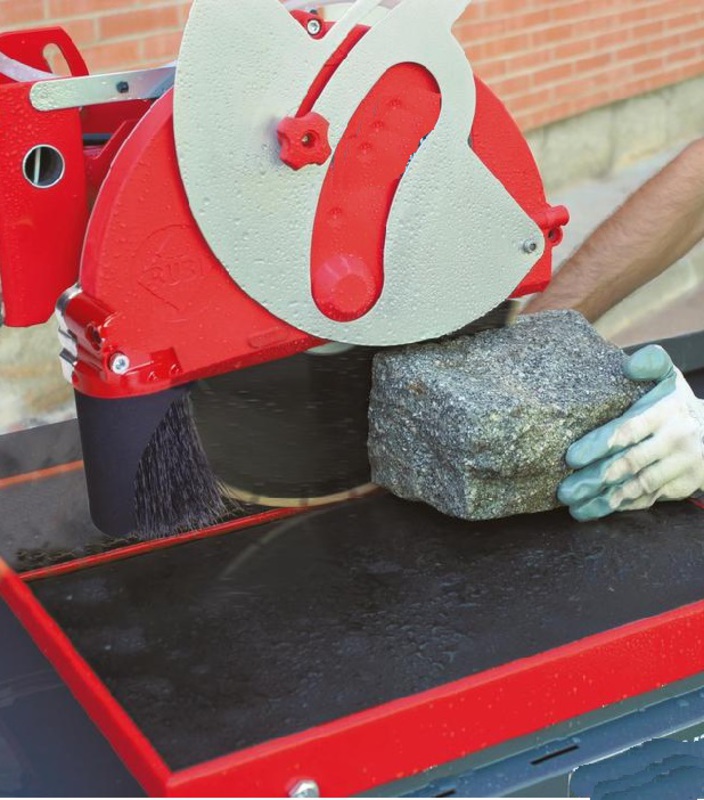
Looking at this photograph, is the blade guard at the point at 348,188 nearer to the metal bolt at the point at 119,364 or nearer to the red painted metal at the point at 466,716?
the metal bolt at the point at 119,364

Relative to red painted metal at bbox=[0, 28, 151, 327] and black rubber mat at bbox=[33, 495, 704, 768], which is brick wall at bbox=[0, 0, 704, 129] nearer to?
red painted metal at bbox=[0, 28, 151, 327]

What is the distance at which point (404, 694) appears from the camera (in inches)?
49.2

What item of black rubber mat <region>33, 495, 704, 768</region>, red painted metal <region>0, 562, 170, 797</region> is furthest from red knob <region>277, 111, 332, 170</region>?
red painted metal <region>0, 562, 170, 797</region>

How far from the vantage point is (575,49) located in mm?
2908

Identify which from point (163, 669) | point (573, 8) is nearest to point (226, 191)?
point (163, 669)

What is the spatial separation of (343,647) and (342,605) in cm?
8

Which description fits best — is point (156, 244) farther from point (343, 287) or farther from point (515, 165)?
point (515, 165)

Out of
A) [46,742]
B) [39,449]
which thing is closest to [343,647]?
[46,742]

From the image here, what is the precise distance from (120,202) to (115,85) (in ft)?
0.45

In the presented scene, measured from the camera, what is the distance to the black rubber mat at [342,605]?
49.5 inches

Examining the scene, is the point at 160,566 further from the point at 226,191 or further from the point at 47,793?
the point at 226,191

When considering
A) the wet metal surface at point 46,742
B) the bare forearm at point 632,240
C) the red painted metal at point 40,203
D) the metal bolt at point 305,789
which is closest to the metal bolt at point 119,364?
the red painted metal at point 40,203

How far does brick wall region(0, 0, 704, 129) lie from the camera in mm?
2803

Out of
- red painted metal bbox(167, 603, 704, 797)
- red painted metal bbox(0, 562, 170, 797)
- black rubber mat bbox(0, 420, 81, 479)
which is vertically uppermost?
black rubber mat bbox(0, 420, 81, 479)
